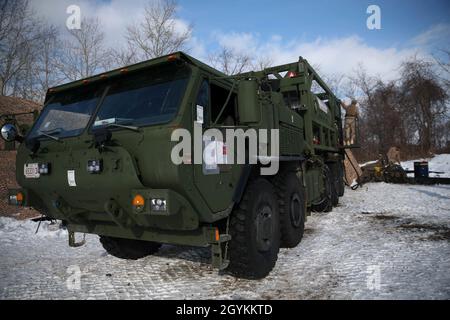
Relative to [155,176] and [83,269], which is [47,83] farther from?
[155,176]

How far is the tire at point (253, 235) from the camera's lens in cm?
352

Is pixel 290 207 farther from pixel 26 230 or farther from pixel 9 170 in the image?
pixel 9 170

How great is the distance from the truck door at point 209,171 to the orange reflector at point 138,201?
51 centimetres

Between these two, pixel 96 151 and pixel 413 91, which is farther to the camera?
pixel 413 91

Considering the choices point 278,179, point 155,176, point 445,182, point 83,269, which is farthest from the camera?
point 445,182

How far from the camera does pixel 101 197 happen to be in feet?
10.7

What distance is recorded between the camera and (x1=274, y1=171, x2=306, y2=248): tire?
4.61 m

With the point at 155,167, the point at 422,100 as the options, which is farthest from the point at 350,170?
the point at 422,100

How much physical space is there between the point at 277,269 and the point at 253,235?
0.87 meters

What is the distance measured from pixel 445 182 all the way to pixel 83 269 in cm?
1281

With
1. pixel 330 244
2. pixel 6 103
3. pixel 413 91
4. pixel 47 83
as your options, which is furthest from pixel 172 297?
pixel 413 91

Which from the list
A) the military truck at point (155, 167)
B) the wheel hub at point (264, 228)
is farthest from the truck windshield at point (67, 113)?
the wheel hub at point (264, 228)

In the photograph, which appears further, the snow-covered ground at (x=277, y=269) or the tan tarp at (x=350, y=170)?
the tan tarp at (x=350, y=170)

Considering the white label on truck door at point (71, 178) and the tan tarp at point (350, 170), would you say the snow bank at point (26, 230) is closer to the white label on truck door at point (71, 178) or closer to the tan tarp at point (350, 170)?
the white label on truck door at point (71, 178)
